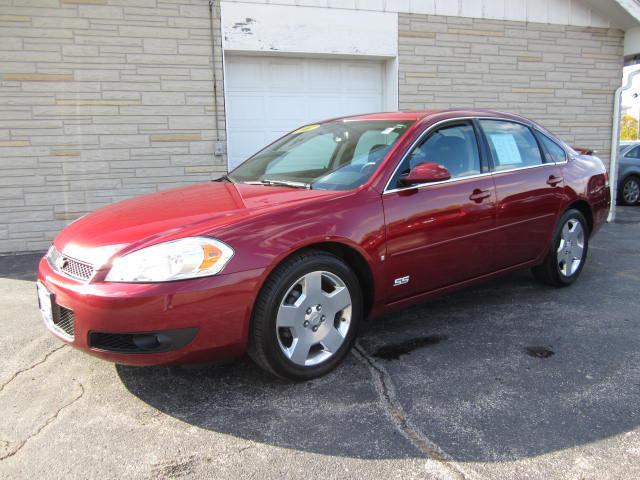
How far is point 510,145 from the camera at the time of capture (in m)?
4.33

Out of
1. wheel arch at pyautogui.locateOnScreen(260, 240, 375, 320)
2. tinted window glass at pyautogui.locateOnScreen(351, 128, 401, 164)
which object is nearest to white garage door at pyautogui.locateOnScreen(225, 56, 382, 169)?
tinted window glass at pyautogui.locateOnScreen(351, 128, 401, 164)

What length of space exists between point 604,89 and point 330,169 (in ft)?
24.4

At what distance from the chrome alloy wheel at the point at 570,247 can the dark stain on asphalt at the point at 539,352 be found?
150cm

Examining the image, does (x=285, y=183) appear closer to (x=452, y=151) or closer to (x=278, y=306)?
(x=278, y=306)

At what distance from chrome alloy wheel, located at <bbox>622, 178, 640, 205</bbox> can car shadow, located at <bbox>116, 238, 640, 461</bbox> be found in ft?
28.1

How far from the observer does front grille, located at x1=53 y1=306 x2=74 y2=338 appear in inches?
106

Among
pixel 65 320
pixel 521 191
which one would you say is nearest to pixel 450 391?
pixel 521 191

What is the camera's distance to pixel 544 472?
87.7 inches

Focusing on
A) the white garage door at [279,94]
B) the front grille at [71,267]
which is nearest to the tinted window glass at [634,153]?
the white garage door at [279,94]

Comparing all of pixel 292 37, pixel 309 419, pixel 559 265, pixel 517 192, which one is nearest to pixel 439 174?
pixel 517 192

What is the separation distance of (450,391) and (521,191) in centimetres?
192

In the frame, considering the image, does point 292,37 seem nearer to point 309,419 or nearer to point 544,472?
point 309,419

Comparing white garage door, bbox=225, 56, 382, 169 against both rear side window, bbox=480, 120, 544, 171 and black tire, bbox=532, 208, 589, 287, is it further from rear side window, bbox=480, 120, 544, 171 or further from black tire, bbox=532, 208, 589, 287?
black tire, bbox=532, 208, 589, 287

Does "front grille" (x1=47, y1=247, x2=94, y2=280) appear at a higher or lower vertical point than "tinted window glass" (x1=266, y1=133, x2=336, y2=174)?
lower
